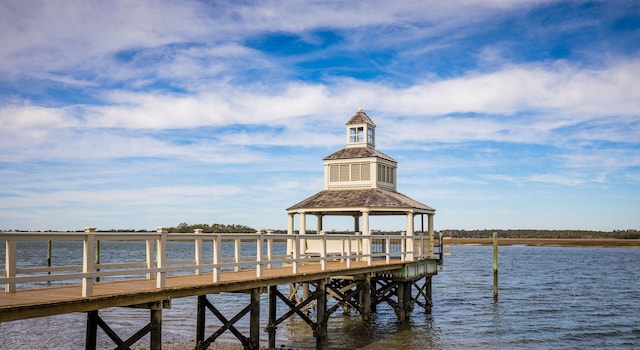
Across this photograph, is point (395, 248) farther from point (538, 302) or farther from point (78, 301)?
point (78, 301)

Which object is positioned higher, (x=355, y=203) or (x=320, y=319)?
(x=355, y=203)

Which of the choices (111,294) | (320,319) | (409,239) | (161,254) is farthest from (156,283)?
(409,239)

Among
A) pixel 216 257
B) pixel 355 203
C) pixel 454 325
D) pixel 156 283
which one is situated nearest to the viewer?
pixel 156 283

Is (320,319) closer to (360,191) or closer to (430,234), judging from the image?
(360,191)

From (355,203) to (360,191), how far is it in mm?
1991

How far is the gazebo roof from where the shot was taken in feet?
80.3

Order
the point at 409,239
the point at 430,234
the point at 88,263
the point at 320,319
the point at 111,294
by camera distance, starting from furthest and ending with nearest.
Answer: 1. the point at 430,234
2. the point at 409,239
3. the point at 320,319
4. the point at 111,294
5. the point at 88,263

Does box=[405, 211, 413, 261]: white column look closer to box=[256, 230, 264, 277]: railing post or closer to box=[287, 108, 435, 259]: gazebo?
box=[287, 108, 435, 259]: gazebo

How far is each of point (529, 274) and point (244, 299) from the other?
34.0m

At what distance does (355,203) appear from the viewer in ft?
82.1

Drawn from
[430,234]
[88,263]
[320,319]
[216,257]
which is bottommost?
[320,319]

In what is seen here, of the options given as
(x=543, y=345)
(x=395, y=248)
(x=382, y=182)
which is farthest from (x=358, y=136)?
(x=543, y=345)

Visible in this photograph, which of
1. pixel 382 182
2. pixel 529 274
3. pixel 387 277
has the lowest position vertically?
pixel 529 274

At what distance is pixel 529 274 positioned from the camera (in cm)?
5919
